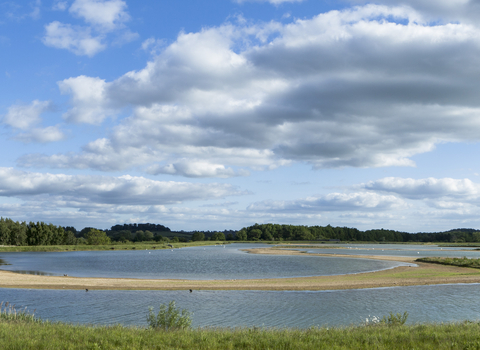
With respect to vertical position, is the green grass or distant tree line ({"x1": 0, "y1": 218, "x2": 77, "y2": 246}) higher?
the green grass

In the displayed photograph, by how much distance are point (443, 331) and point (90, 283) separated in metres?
39.5

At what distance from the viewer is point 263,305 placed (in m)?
31.9

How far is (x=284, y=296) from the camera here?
36469mm

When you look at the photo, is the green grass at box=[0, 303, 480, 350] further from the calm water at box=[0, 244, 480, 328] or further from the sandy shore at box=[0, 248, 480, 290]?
the sandy shore at box=[0, 248, 480, 290]

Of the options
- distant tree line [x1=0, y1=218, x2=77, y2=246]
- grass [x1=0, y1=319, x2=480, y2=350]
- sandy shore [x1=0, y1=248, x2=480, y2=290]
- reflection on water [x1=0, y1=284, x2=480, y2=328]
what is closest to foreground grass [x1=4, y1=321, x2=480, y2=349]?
grass [x1=0, y1=319, x2=480, y2=350]

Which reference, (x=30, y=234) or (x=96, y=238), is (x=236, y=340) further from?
(x=96, y=238)

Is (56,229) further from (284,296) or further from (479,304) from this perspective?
Answer: (479,304)

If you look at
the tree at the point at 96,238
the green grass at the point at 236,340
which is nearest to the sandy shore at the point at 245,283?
the green grass at the point at 236,340

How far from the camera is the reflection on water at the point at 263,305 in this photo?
26.5 meters

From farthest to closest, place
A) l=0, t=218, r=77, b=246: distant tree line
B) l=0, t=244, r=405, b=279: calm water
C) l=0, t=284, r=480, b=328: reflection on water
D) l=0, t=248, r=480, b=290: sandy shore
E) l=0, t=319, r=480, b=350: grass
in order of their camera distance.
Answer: l=0, t=218, r=77, b=246: distant tree line → l=0, t=244, r=405, b=279: calm water → l=0, t=248, r=480, b=290: sandy shore → l=0, t=284, r=480, b=328: reflection on water → l=0, t=319, r=480, b=350: grass

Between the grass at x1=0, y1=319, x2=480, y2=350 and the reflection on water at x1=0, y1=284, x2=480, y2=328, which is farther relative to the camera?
the reflection on water at x1=0, y1=284, x2=480, y2=328

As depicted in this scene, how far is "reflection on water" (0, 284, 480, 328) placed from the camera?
26.5 metres

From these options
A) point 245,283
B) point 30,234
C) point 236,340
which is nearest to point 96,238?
point 30,234

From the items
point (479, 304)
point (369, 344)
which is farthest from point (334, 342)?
point (479, 304)
